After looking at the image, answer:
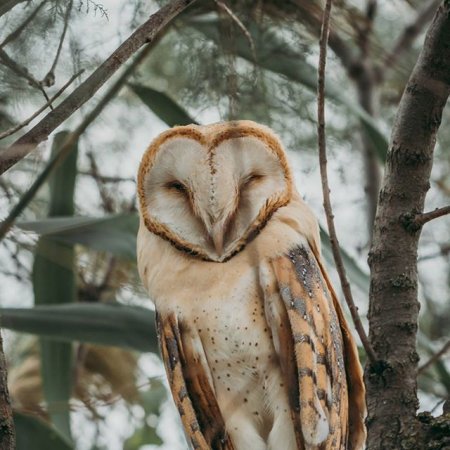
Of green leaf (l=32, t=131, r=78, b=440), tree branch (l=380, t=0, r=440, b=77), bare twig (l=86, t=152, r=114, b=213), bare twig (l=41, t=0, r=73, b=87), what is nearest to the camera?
bare twig (l=41, t=0, r=73, b=87)

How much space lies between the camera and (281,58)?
3.01 meters

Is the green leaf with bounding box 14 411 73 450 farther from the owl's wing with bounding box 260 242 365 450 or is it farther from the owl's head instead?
the owl's wing with bounding box 260 242 365 450

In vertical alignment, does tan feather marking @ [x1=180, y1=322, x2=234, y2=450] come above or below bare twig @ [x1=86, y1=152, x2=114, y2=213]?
below

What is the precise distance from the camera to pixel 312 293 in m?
2.54

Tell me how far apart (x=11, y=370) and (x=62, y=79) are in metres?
2.84

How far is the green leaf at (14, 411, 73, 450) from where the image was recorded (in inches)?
123

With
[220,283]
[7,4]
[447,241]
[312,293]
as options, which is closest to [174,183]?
[220,283]

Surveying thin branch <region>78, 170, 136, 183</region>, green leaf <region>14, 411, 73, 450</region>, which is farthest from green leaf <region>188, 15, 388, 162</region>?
green leaf <region>14, 411, 73, 450</region>

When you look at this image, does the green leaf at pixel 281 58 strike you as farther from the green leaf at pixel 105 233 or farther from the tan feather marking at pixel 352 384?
the green leaf at pixel 105 233

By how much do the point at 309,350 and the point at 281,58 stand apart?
995 millimetres

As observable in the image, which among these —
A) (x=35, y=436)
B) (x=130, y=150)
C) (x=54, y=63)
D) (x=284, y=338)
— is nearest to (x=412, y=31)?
(x=130, y=150)

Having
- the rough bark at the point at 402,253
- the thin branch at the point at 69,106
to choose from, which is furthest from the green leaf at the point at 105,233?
the thin branch at the point at 69,106

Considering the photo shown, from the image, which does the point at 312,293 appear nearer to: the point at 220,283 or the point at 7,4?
the point at 220,283

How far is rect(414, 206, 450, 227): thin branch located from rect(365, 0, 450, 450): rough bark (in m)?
0.03
